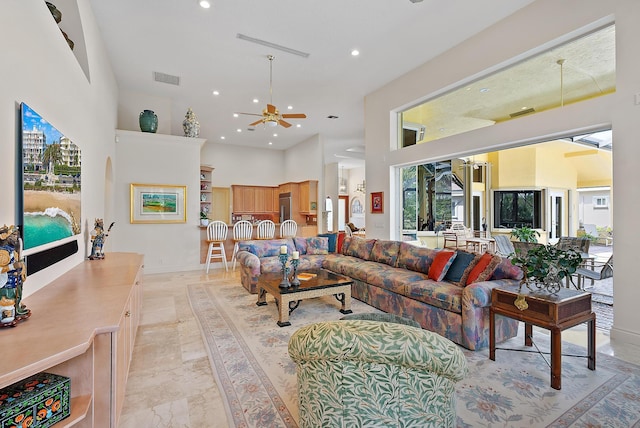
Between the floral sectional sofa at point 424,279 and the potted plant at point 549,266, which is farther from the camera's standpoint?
the floral sectional sofa at point 424,279

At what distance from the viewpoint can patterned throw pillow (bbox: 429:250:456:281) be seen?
359cm

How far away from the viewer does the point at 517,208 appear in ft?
26.1

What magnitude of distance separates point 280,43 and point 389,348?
455 centimetres

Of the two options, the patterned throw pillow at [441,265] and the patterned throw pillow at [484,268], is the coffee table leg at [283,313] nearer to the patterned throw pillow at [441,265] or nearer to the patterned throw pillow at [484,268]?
the patterned throw pillow at [441,265]

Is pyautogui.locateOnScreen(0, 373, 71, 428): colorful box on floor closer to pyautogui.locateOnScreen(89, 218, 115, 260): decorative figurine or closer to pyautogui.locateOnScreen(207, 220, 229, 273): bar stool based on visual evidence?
pyautogui.locateOnScreen(89, 218, 115, 260): decorative figurine

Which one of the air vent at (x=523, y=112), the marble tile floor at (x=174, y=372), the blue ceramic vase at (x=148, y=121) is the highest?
the blue ceramic vase at (x=148, y=121)

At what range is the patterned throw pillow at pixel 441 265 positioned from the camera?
3588 millimetres

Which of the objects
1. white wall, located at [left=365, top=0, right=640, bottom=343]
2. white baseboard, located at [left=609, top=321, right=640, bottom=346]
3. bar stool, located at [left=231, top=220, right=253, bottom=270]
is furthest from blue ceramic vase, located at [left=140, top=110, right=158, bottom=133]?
white baseboard, located at [left=609, top=321, right=640, bottom=346]

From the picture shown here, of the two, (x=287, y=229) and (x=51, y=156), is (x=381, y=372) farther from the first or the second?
(x=287, y=229)

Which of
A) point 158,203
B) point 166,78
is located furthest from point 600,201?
point 158,203

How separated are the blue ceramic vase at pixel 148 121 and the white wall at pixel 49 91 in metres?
1.86

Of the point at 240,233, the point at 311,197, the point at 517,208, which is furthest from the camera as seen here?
the point at 311,197

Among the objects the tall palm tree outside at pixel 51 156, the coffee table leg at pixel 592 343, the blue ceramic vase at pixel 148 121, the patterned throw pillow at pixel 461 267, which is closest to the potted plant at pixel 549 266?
the coffee table leg at pixel 592 343

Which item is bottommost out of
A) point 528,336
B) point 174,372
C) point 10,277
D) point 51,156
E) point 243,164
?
point 174,372
